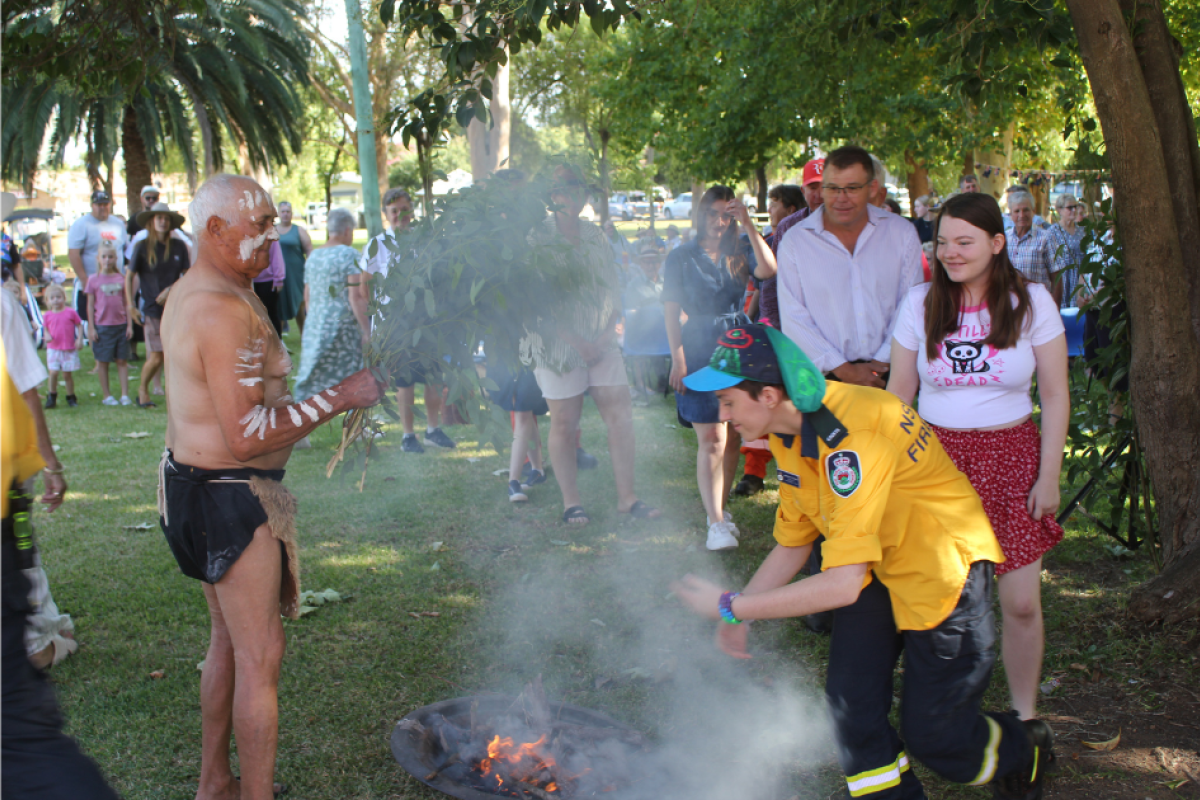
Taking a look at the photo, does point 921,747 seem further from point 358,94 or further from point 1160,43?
point 358,94

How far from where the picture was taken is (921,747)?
8.36 feet

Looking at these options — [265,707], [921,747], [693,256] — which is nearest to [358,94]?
[693,256]

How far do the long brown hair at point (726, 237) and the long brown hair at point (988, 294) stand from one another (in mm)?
2289

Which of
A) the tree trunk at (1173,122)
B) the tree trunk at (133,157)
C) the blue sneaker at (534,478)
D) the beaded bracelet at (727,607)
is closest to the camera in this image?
the beaded bracelet at (727,607)

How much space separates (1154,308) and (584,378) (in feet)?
10.1

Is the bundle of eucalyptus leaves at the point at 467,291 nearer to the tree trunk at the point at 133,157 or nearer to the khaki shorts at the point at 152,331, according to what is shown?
the khaki shorts at the point at 152,331

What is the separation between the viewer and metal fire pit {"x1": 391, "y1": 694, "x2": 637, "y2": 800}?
302 cm

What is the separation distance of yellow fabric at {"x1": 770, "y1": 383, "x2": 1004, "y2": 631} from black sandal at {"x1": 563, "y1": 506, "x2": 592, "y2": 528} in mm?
3340

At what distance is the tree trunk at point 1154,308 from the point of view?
12.1ft

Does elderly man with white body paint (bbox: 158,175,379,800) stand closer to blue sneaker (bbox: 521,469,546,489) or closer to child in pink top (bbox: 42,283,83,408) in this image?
blue sneaker (bbox: 521,469,546,489)

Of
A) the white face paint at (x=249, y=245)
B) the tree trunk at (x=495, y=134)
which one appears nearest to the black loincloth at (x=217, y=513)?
the white face paint at (x=249, y=245)

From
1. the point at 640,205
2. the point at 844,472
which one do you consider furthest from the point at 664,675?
the point at 640,205

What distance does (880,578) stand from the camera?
2.57 m

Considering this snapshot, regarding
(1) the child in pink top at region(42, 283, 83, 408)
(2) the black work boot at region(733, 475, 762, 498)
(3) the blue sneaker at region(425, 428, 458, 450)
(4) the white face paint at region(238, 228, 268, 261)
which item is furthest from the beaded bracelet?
(1) the child in pink top at region(42, 283, 83, 408)
